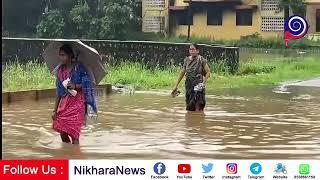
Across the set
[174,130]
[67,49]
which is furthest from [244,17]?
[67,49]

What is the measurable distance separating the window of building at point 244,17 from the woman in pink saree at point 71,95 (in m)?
30.3

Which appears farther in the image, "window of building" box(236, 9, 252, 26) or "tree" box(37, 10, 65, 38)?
"window of building" box(236, 9, 252, 26)

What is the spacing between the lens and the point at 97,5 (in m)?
30.9

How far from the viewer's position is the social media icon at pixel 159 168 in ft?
14.4

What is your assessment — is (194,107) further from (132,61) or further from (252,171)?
(132,61)

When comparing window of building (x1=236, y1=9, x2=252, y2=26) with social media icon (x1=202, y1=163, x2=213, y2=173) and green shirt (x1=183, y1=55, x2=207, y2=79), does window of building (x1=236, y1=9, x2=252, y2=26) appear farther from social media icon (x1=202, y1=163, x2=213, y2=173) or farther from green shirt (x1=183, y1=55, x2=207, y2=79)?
social media icon (x1=202, y1=163, x2=213, y2=173)

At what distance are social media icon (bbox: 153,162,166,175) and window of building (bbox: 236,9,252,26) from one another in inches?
1265

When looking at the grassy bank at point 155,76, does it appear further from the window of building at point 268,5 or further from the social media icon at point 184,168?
the window of building at point 268,5

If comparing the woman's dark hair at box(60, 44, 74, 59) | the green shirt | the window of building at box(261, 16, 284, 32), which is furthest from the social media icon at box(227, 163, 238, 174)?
the window of building at box(261, 16, 284, 32)

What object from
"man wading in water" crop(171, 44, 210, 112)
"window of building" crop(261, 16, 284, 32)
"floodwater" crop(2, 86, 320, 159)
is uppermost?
→ "window of building" crop(261, 16, 284, 32)

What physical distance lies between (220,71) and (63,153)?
11.1m

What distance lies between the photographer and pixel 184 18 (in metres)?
36.6

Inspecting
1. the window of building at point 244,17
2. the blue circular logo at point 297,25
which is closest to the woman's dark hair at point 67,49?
the blue circular logo at point 297,25

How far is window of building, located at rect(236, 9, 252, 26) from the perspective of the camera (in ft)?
118
